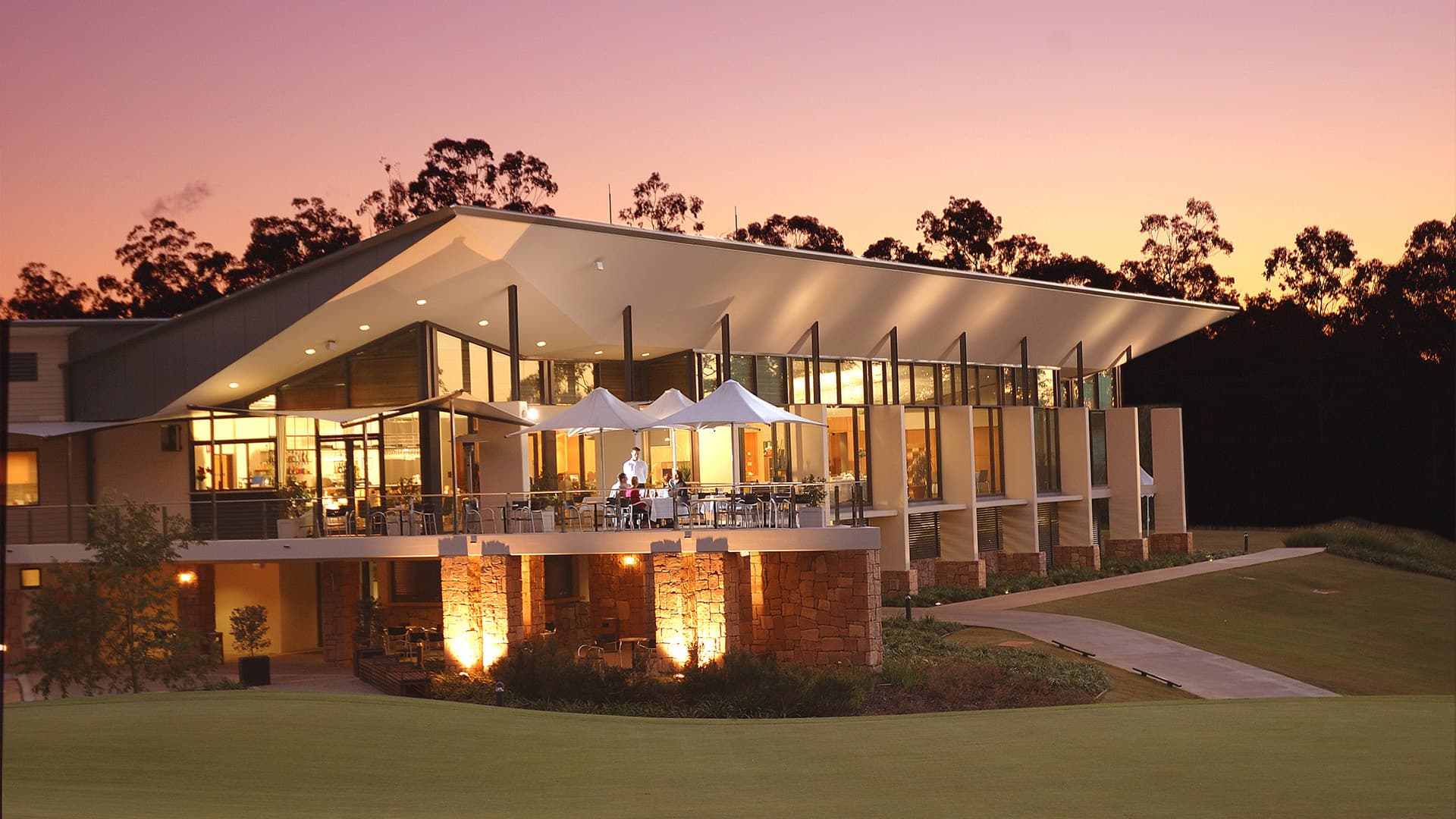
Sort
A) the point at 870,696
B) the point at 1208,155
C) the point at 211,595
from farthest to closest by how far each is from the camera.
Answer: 1. the point at 1208,155
2. the point at 211,595
3. the point at 870,696

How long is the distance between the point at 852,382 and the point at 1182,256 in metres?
42.8

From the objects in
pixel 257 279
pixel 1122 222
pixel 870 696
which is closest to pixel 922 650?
pixel 870 696

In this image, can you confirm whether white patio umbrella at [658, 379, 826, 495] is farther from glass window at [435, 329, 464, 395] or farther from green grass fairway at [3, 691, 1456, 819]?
green grass fairway at [3, 691, 1456, 819]

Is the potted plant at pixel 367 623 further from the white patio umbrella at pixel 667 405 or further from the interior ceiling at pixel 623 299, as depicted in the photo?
the white patio umbrella at pixel 667 405

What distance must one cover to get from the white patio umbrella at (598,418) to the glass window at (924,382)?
47.3 feet

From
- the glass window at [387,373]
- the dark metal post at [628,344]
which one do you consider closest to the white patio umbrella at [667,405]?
the dark metal post at [628,344]

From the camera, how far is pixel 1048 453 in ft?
125

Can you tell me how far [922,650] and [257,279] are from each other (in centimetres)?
3843

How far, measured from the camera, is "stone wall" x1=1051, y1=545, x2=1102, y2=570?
37.8m

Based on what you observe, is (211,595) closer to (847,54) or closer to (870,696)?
(870,696)

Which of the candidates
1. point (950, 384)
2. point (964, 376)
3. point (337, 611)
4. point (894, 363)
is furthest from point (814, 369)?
point (337, 611)

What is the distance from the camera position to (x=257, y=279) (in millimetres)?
53219

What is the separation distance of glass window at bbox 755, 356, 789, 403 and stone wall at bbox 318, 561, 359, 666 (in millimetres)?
9959

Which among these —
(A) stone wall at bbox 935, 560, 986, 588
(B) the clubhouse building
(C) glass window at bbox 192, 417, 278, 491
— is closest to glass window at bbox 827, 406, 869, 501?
(B) the clubhouse building
